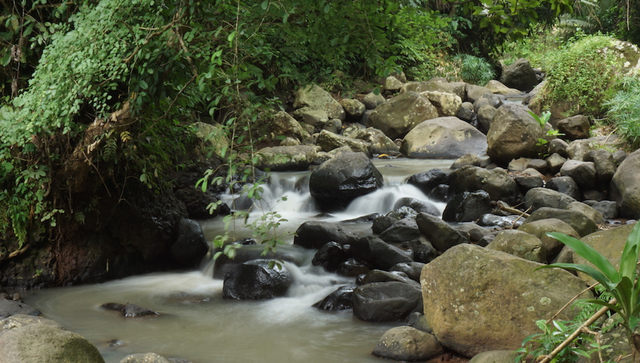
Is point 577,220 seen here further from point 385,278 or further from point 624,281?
point 624,281

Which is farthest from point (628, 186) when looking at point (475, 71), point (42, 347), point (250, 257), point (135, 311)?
point (475, 71)

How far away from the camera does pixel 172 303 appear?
5.33 meters

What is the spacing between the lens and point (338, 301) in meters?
5.14

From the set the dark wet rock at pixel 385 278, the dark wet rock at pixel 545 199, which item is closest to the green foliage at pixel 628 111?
the dark wet rock at pixel 545 199

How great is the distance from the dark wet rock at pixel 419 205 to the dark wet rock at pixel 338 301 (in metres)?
3.16

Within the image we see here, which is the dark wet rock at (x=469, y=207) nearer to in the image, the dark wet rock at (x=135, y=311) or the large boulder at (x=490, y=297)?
the large boulder at (x=490, y=297)

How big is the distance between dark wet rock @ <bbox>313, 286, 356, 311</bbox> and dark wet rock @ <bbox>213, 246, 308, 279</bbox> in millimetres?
1013

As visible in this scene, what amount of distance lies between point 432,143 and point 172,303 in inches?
312

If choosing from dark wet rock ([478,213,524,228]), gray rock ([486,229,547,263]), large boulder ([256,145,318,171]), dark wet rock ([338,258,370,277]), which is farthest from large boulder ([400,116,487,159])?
gray rock ([486,229,547,263])

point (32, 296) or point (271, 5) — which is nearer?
point (271, 5)

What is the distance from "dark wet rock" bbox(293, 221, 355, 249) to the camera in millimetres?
6562

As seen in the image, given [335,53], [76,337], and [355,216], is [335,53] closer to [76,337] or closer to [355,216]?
[76,337]

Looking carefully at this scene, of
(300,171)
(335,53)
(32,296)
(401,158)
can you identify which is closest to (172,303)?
(32,296)

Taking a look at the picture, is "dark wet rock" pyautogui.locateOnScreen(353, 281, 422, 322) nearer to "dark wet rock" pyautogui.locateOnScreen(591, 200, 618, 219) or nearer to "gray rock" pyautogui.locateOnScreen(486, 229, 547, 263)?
"gray rock" pyautogui.locateOnScreen(486, 229, 547, 263)
